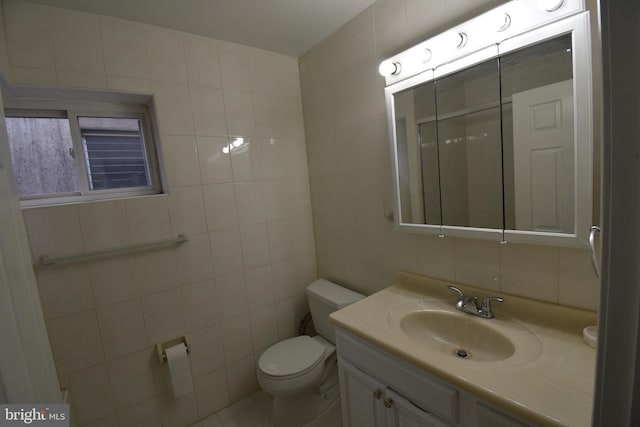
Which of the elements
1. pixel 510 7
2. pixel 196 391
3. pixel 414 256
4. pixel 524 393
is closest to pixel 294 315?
pixel 196 391

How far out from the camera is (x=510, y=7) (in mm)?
957

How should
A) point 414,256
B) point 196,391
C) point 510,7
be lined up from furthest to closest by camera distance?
point 196,391 → point 414,256 → point 510,7

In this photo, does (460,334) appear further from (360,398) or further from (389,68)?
(389,68)

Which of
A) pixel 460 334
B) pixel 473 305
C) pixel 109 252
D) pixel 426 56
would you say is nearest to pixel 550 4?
pixel 426 56

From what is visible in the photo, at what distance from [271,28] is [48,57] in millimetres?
1080

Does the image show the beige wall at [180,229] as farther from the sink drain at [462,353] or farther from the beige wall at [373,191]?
the sink drain at [462,353]

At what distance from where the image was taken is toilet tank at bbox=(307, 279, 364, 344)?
5.45 ft

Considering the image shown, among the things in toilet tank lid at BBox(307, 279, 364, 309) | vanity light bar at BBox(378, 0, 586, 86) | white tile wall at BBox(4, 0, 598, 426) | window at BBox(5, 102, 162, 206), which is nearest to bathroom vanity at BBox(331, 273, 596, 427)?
white tile wall at BBox(4, 0, 598, 426)

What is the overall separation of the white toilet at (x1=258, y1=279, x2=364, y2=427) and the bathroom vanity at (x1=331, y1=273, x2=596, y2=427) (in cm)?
32

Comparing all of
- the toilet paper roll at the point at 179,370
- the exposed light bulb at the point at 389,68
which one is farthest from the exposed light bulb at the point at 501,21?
the toilet paper roll at the point at 179,370

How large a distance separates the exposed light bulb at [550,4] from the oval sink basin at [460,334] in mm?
1090

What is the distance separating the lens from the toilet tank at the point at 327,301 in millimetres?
1662

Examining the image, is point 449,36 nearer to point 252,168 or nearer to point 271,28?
point 271,28

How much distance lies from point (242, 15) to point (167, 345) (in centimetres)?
187
